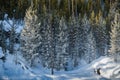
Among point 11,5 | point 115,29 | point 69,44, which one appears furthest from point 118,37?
point 11,5

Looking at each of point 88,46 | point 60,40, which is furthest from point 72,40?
point 60,40

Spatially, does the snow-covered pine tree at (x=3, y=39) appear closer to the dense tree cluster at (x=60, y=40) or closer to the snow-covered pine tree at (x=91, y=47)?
the dense tree cluster at (x=60, y=40)

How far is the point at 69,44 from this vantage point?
75000mm

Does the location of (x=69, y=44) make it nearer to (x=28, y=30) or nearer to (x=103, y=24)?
(x=103, y=24)

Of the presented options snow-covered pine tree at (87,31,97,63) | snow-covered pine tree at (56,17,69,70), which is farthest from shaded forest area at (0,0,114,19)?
snow-covered pine tree at (56,17,69,70)

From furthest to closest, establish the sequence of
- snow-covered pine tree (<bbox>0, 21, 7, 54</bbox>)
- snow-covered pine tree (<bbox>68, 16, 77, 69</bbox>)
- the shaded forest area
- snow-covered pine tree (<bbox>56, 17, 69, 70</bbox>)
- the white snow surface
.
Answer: snow-covered pine tree (<bbox>68, 16, 77, 69</bbox>) → the shaded forest area → snow-covered pine tree (<bbox>56, 17, 69, 70</bbox>) → snow-covered pine tree (<bbox>0, 21, 7, 54</bbox>) → the white snow surface

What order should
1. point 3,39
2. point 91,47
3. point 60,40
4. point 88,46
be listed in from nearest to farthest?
point 3,39, point 60,40, point 91,47, point 88,46

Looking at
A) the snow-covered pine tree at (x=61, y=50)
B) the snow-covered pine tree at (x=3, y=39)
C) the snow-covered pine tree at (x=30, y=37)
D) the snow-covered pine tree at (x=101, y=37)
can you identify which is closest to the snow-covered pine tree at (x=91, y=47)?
the snow-covered pine tree at (x=101, y=37)

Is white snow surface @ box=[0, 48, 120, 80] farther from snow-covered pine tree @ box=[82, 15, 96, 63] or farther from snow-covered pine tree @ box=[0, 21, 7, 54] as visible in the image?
snow-covered pine tree @ box=[82, 15, 96, 63]

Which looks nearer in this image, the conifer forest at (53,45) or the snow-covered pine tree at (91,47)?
the conifer forest at (53,45)

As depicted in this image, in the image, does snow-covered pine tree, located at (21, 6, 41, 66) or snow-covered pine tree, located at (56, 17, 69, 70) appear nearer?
snow-covered pine tree, located at (21, 6, 41, 66)

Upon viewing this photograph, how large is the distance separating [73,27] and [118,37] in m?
14.9

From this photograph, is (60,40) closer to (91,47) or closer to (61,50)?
(61,50)

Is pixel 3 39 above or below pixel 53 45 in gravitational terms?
above
